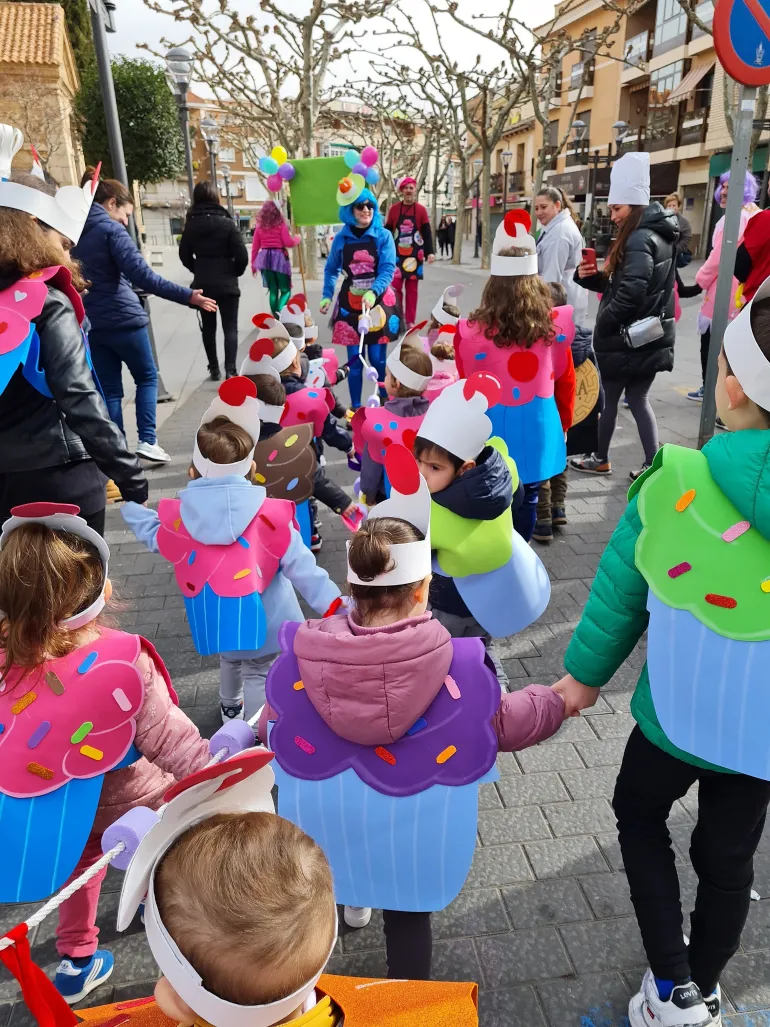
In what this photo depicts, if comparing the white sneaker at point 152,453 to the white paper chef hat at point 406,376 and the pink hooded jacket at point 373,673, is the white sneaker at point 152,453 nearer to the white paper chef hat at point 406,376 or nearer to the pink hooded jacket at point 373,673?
the white paper chef hat at point 406,376

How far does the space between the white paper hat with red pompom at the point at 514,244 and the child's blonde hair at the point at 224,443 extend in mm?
1740

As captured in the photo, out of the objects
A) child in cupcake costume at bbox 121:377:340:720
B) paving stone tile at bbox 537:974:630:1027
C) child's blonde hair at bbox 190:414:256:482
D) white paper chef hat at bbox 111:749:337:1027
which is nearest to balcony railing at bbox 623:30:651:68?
child's blonde hair at bbox 190:414:256:482

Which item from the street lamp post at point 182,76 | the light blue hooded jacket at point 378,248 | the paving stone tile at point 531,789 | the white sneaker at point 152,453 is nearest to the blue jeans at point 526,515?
the paving stone tile at point 531,789

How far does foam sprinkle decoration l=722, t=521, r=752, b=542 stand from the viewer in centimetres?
142

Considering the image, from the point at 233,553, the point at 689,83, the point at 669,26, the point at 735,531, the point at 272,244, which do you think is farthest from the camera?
the point at 669,26

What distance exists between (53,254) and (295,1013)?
2.48m

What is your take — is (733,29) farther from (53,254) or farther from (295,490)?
(53,254)

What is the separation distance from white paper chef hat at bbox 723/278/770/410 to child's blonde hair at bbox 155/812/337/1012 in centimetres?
114

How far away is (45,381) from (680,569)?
7.14 feet

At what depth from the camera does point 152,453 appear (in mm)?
6191

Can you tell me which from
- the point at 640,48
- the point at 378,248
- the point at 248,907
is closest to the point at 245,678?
the point at 248,907

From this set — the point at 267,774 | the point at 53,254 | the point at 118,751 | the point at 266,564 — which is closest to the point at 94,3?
the point at 53,254

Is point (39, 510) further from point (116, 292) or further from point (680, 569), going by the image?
point (116, 292)

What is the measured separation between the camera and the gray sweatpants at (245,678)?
2.87 m
